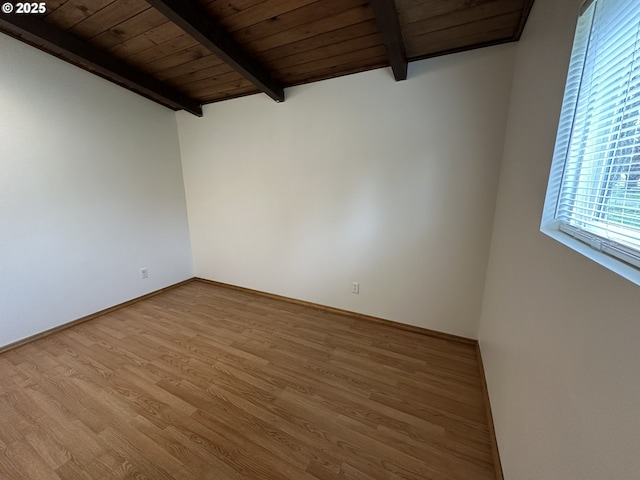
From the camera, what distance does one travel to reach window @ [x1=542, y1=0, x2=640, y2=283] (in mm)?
560

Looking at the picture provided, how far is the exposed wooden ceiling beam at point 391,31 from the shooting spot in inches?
50.8

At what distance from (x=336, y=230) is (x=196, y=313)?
1789 millimetres

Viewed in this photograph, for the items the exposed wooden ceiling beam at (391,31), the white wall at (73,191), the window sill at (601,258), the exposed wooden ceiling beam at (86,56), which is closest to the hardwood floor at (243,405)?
the white wall at (73,191)

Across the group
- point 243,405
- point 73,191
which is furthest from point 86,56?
point 243,405

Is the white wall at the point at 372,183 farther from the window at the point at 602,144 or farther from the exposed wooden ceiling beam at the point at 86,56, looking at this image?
the window at the point at 602,144

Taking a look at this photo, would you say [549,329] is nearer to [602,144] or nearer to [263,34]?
[602,144]

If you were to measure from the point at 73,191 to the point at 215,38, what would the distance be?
6.61 ft

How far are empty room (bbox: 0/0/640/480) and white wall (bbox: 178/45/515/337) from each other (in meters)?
0.02

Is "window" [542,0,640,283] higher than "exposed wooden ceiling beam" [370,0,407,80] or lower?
lower

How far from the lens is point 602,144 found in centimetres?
67

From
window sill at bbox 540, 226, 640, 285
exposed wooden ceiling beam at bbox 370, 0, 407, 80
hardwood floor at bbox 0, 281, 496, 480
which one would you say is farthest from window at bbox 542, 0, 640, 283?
hardwood floor at bbox 0, 281, 496, 480

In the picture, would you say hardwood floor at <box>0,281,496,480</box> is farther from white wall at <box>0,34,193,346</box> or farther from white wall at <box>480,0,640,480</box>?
white wall at <box>0,34,193,346</box>

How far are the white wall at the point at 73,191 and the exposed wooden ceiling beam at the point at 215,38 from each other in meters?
1.62

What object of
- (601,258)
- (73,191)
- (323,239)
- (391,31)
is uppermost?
(391,31)
